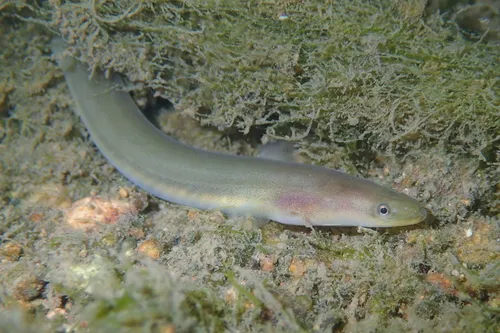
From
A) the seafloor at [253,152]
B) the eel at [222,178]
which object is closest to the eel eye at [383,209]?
the eel at [222,178]

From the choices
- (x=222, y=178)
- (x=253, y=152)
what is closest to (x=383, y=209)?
(x=222, y=178)

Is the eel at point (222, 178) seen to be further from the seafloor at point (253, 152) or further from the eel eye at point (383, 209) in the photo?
the seafloor at point (253, 152)

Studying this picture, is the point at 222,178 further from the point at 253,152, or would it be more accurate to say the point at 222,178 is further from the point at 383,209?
the point at 383,209

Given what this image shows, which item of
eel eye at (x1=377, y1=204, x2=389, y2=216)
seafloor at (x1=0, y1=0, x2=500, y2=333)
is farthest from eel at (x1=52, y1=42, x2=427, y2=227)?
seafloor at (x1=0, y1=0, x2=500, y2=333)

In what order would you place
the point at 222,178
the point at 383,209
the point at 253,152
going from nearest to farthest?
1. the point at 383,209
2. the point at 222,178
3. the point at 253,152

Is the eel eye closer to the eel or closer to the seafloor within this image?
the eel

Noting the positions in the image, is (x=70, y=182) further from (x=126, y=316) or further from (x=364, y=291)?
(x=364, y=291)
